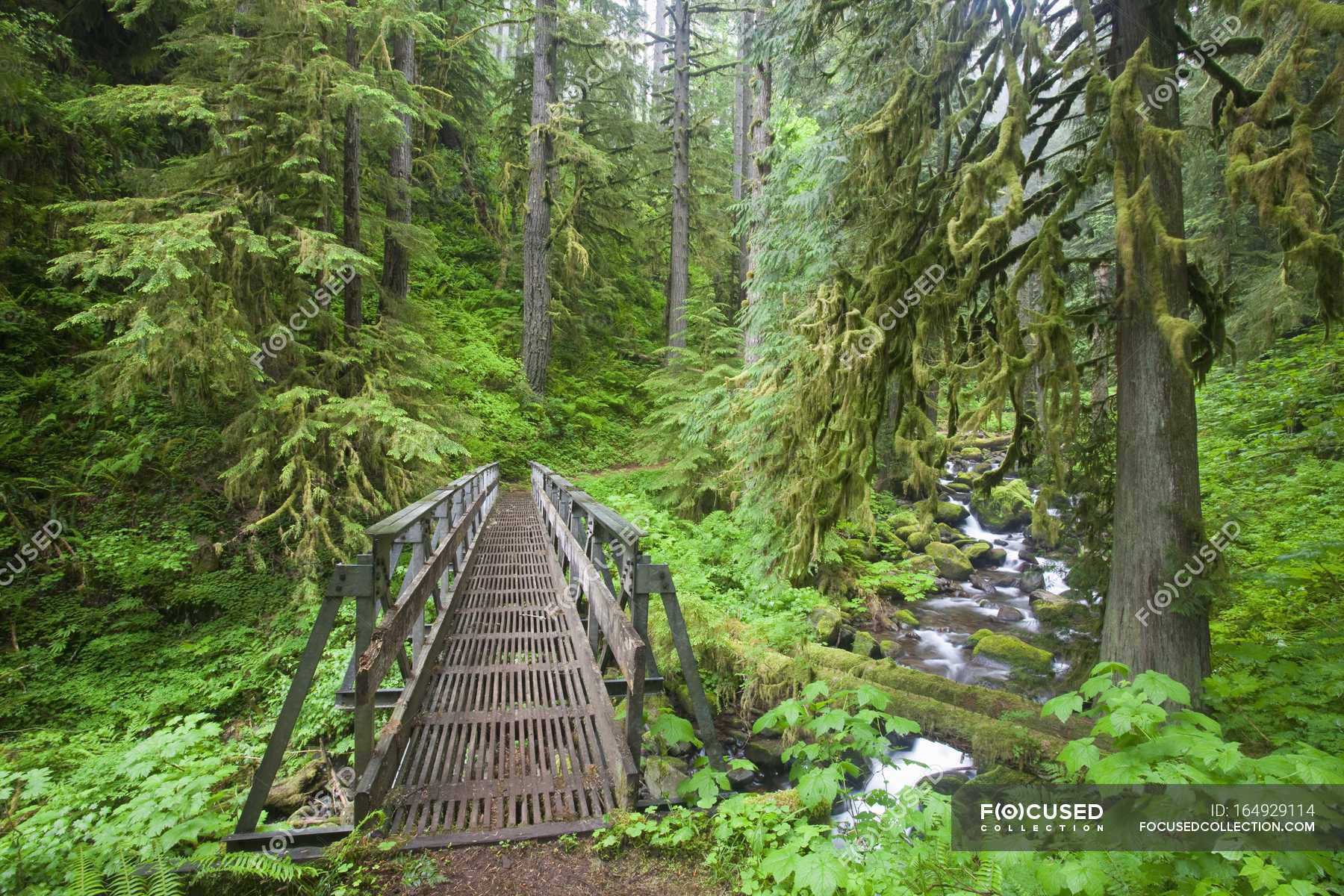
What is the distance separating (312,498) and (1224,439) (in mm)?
14963

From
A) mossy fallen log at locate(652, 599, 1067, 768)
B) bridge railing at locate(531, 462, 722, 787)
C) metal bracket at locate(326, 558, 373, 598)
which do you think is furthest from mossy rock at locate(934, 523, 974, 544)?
metal bracket at locate(326, 558, 373, 598)

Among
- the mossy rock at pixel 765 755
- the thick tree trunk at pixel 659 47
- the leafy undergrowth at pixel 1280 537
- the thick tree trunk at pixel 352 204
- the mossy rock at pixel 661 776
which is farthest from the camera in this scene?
the thick tree trunk at pixel 659 47

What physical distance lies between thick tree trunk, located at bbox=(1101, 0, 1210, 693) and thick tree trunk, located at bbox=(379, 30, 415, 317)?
36.8 ft

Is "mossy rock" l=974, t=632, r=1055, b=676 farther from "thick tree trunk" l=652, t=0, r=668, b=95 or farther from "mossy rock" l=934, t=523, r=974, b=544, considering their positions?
"thick tree trunk" l=652, t=0, r=668, b=95

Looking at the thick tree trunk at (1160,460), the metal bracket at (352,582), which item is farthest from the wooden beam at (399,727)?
the thick tree trunk at (1160,460)

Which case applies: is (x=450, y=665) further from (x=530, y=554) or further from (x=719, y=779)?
(x=530, y=554)

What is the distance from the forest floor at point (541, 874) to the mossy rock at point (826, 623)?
19.7 feet

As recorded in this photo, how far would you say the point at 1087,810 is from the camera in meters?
2.65

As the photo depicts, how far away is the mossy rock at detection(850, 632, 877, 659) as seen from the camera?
8180mm

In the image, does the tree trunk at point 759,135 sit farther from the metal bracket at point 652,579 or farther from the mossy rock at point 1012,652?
the metal bracket at point 652,579

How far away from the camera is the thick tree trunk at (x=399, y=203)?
12.3 metres

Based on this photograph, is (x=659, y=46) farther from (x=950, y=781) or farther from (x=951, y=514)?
(x=950, y=781)

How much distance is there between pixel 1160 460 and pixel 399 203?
13618mm

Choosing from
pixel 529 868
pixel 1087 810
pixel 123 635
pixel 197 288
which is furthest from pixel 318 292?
pixel 1087 810
